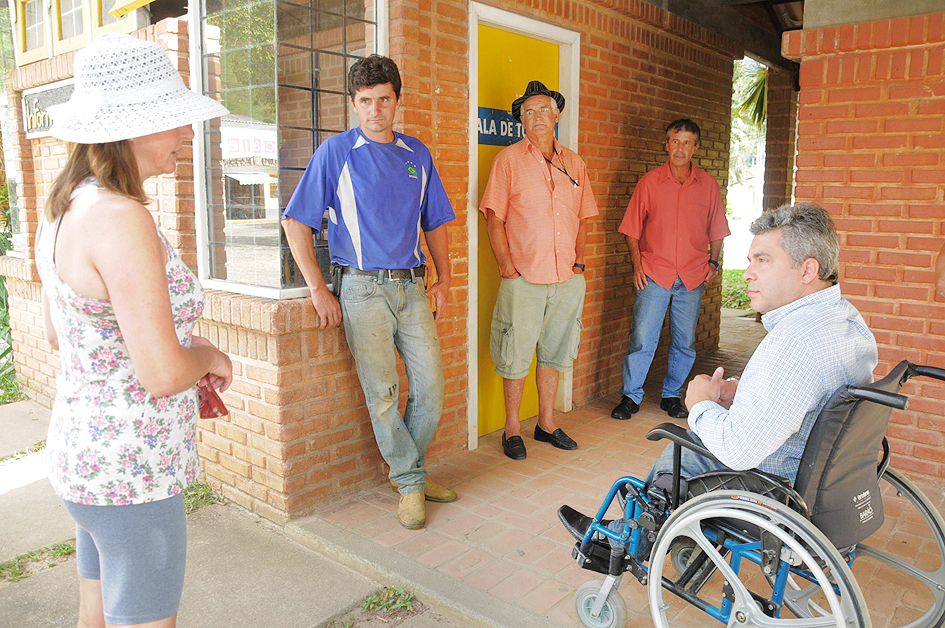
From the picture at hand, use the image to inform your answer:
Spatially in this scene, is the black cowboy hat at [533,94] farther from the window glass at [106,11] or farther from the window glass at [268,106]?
the window glass at [106,11]

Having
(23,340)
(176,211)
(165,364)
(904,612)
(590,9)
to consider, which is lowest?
(904,612)

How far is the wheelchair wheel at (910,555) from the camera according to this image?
7.62 ft

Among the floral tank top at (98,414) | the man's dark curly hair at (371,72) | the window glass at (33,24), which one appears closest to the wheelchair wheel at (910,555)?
the floral tank top at (98,414)

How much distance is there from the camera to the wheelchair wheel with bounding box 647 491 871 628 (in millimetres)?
1817

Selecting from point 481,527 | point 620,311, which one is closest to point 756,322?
point 620,311

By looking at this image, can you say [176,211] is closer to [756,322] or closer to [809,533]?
[809,533]

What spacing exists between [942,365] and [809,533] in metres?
2.49

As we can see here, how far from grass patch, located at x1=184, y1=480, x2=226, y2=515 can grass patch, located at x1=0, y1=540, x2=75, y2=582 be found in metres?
0.53

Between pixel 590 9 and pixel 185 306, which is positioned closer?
pixel 185 306

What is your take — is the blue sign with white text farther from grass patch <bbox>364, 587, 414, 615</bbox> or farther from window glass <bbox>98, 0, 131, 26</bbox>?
grass patch <bbox>364, 587, 414, 615</bbox>

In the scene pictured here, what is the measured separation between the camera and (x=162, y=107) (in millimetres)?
1646

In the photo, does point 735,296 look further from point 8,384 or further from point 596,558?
point 596,558

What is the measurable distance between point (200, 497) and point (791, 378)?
2.92 metres

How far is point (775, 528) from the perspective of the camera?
74.0 inches
